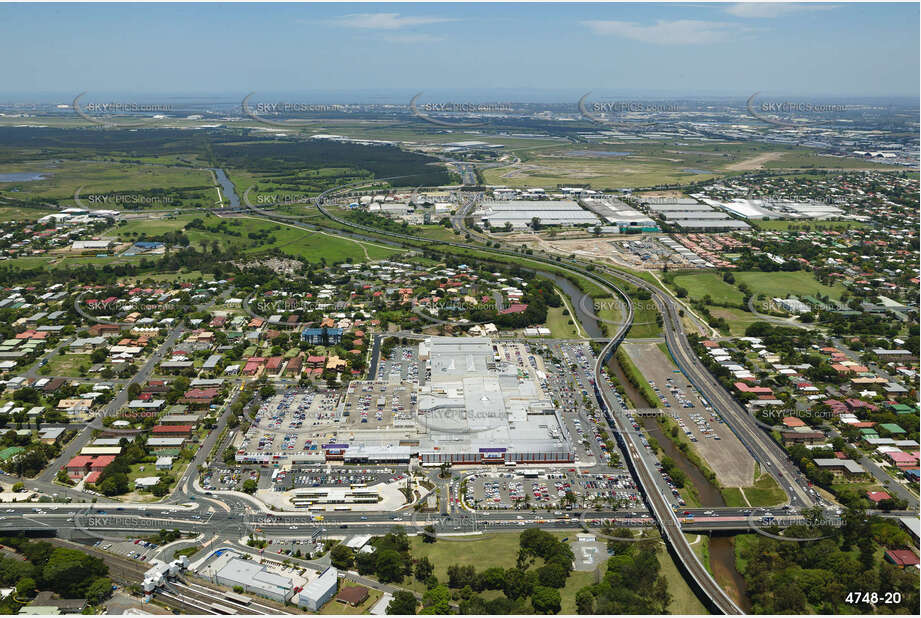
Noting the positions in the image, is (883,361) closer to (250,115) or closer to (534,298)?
(534,298)

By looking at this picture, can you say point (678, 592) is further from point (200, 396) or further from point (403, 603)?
point (200, 396)

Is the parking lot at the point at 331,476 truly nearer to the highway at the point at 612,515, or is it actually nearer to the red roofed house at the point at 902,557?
the highway at the point at 612,515

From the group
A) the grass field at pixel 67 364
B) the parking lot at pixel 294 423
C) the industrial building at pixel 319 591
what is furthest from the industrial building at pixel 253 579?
the grass field at pixel 67 364

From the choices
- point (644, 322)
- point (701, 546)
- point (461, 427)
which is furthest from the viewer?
point (644, 322)

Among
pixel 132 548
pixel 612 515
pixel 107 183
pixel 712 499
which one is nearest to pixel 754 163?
pixel 712 499

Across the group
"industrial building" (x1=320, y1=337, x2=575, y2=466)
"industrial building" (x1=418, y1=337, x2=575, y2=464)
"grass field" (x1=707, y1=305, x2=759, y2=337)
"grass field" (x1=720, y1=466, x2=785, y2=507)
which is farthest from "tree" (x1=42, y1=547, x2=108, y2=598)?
"grass field" (x1=707, y1=305, x2=759, y2=337)

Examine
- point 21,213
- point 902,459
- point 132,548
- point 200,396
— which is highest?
point 21,213

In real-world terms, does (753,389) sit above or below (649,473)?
above
